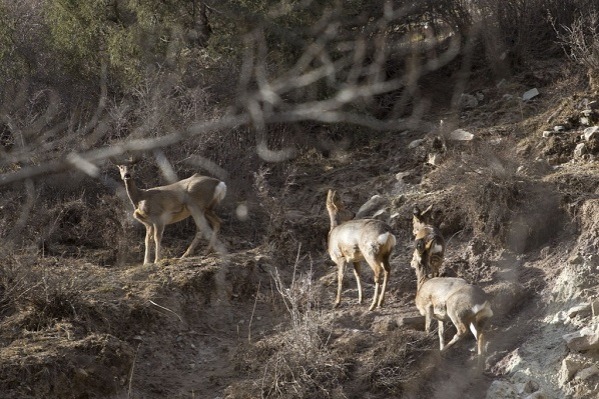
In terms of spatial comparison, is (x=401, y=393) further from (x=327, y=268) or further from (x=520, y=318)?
(x=327, y=268)

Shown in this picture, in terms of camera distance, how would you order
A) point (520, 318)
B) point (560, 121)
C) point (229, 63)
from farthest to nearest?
point (229, 63), point (560, 121), point (520, 318)

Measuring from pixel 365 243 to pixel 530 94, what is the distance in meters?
5.41

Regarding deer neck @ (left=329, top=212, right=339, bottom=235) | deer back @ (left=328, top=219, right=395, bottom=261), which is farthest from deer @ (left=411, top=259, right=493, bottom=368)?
deer neck @ (left=329, top=212, right=339, bottom=235)

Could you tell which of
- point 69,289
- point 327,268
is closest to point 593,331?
point 327,268

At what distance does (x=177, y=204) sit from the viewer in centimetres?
1524

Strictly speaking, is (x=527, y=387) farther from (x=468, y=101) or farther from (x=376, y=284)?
(x=468, y=101)

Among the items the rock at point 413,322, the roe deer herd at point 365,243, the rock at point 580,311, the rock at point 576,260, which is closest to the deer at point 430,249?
the roe deer herd at point 365,243

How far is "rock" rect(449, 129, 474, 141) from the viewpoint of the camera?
16812 mm

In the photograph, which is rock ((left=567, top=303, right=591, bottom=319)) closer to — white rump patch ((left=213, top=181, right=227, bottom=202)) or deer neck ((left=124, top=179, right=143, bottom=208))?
white rump patch ((left=213, top=181, right=227, bottom=202))

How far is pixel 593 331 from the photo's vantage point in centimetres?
1301

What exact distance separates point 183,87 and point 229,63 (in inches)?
43.1

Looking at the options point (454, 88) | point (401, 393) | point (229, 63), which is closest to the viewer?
point (401, 393)

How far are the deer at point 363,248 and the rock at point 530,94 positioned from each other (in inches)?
185

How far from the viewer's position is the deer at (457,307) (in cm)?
1282
